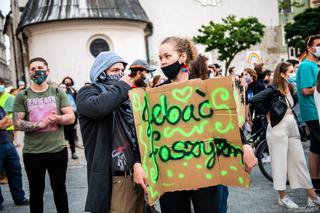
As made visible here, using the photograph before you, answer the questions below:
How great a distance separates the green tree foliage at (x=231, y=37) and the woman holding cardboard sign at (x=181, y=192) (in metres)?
28.2

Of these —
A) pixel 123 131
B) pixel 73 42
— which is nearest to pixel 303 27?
pixel 73 42

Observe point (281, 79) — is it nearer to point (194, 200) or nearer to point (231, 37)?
point (194, 200)

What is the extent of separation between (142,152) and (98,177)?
49cm

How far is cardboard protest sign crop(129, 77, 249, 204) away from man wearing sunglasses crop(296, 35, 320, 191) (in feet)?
10.2

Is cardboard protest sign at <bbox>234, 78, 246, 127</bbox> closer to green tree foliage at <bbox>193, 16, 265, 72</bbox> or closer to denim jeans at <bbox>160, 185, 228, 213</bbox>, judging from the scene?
denim jeans at <bbox>160, 185, 228, 213</bbox>

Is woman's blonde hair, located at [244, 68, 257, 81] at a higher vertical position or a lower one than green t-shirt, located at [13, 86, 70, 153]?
higher

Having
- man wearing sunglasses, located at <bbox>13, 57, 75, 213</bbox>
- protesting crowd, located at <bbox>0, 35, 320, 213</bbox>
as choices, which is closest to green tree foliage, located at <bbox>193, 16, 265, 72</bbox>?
protesting crowd, located at <bbox>0, 35, 320, 213</bbox>

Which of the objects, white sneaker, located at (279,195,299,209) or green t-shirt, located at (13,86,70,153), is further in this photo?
white sneaker, located at (279,195,299,209)

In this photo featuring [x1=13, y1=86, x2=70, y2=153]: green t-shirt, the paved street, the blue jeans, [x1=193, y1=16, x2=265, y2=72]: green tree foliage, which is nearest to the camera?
[x1=13, y1=86, x2=70, y2=153]: green t-shirt

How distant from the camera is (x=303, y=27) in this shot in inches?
1602

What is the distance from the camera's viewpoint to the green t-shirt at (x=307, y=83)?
5.85 m

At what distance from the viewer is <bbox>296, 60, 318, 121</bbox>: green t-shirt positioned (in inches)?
230

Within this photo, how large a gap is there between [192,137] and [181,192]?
1.37ft

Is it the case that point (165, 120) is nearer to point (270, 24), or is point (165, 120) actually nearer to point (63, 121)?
point (63, 121)
